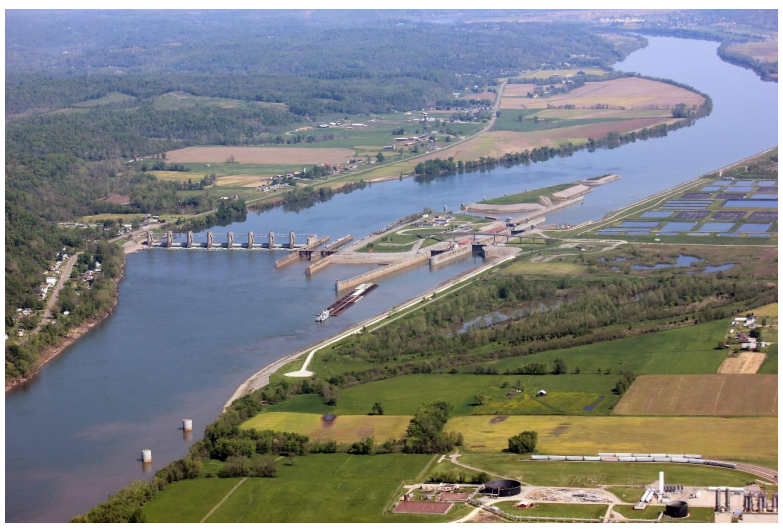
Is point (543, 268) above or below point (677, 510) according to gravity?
below

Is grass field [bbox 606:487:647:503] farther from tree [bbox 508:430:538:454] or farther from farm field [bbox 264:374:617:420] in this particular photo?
farm field [bbox 264:374:617:420]

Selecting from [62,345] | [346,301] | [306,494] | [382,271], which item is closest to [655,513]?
[306,494]

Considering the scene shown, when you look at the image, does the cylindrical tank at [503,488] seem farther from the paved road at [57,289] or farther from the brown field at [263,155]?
the brown field at [263,155]

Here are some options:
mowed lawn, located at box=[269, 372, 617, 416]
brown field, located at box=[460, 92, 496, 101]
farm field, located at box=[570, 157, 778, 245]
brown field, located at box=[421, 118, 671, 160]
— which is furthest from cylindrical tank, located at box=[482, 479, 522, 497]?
brown field, located at box=[460, 92, 496, 101]

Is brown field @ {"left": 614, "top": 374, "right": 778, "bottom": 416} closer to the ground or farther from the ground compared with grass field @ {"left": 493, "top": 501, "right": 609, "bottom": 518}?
closer to the ground

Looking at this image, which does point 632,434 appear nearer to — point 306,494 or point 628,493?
point 628,493

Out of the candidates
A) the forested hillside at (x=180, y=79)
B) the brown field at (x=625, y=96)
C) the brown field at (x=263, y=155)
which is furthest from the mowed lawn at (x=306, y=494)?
the brown field at (x=625, y=96)
